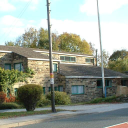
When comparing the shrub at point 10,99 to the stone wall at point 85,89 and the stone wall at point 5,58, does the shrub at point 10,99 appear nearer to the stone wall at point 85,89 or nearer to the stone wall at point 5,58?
the stone wall at point 5,58

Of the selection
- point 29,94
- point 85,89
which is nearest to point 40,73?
point 85,89

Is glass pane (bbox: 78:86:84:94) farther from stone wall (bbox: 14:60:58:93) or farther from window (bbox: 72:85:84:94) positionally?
stone wall (bbox: 14:60:58:93)

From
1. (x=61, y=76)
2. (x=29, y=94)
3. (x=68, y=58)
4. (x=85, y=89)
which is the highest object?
(x=68, y=58)

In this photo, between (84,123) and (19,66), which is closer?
(84,123)

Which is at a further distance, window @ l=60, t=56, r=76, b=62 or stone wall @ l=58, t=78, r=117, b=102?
window @ l=60, t=56, r=76, b=62

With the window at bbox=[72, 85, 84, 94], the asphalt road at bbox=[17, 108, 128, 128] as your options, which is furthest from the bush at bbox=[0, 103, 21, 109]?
the window at bbox=[72, 85, 84, 94]

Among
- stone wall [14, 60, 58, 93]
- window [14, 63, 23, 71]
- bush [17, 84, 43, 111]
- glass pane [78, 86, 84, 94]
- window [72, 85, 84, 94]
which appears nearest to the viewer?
bush [17, 84, 43, 111]

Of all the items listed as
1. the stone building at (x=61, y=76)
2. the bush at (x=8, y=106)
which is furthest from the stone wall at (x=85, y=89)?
the bush at (x=8, y=106)

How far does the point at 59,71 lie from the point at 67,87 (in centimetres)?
241

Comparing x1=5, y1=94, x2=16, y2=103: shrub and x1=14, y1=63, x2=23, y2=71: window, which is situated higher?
x1=14, y1=63, x2=23, y2=71: window

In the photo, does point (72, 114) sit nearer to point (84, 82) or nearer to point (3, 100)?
point (3, 100)

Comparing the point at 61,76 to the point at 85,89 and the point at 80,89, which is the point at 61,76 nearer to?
the point at 80,89

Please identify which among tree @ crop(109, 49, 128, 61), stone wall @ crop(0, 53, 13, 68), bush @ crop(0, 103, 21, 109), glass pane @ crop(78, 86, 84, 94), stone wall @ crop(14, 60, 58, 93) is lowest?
bush @ crop(0, 103, 21, 109)

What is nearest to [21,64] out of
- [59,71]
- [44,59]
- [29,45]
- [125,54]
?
[44,59]
